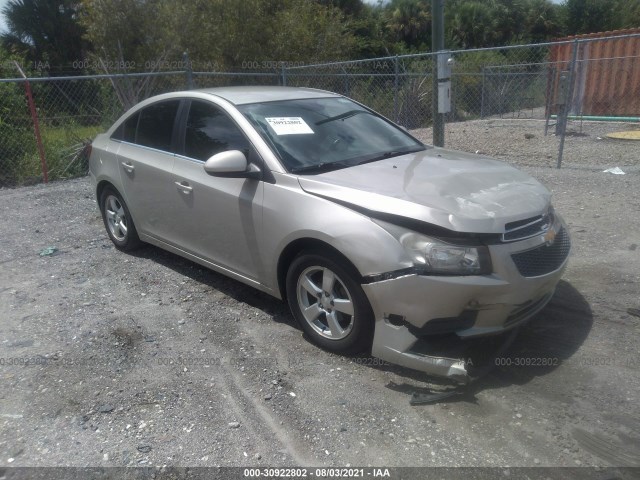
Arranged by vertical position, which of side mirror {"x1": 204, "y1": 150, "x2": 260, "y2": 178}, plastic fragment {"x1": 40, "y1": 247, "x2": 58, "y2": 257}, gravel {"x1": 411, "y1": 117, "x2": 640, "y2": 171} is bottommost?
gravel {"x1": 411, "y1": 117, "x2": 640, "y2": 171}

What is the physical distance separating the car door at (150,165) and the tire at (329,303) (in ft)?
5.37

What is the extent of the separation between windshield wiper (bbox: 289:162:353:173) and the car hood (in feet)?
0.27

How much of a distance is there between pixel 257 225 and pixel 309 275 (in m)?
0.55

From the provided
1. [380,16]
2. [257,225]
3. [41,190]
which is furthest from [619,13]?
[257,225]

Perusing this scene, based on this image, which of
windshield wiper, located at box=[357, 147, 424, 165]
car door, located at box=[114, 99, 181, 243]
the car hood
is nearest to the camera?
the car hood

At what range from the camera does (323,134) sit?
4.48m

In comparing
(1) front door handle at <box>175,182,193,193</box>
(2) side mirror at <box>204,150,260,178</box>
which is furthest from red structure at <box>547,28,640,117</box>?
(2) side mirror at <box>204,150,260,178</box>

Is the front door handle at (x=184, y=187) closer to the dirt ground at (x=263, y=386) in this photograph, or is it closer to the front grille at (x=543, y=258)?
the dirt ground at (x=263, y=386)

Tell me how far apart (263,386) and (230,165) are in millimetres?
1496

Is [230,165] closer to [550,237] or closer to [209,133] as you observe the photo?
[209,133]

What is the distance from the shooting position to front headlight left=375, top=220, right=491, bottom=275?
3.24 m

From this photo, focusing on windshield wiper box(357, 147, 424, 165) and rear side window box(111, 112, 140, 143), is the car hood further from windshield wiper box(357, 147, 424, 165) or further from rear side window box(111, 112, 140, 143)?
rear side window box(111, 112, 140, 143)

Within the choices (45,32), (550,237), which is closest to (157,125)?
(550,237)

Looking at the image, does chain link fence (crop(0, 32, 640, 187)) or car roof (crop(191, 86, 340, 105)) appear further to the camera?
chain link fence (crop(0, 32, 640, 187))
